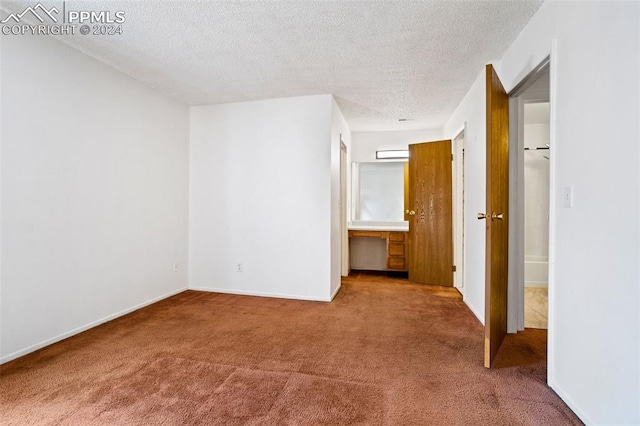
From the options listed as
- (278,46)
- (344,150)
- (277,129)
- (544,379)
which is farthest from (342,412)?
(344,150)

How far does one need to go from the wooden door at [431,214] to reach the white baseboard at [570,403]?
247 cm

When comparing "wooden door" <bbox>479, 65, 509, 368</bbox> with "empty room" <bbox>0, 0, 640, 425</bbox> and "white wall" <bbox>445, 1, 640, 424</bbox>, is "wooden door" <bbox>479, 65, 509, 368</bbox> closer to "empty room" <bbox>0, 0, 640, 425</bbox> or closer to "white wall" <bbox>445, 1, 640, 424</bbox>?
"empty room" <bbox>0, 0, 640, 425</bbox>

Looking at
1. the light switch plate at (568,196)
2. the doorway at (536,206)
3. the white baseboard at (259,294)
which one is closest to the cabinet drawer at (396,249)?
the white baseboard at (259,294)

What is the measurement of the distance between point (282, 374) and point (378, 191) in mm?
3817

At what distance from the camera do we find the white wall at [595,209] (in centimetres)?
122

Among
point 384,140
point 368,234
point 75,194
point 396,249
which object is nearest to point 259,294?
point 368,234

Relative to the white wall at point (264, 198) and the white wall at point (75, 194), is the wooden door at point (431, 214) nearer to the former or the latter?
the white wall at point (264, 198)

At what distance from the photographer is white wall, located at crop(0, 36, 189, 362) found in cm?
211

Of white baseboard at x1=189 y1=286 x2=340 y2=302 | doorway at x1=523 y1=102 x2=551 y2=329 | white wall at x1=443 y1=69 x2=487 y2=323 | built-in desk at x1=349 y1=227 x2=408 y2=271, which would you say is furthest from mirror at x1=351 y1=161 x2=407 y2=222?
white baseboard at x1=189 y1=286 x2=340 y2=302

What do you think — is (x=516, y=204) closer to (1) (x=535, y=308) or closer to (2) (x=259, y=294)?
(1) (x=535, y=308)

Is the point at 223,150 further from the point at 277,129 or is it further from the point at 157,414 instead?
the point at 157,414

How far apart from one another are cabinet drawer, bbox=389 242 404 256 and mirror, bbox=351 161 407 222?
0.56m

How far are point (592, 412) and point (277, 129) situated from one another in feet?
11.7

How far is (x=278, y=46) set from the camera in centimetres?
244
